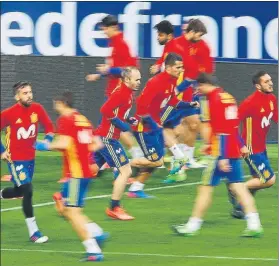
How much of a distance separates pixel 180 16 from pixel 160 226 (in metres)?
8.44

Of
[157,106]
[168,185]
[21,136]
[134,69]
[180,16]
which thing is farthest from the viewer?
[180,16]

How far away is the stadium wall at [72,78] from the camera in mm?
22578

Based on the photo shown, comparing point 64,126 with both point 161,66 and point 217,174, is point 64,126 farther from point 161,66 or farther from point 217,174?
point 161,66

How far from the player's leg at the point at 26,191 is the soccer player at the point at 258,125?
98.5 inches

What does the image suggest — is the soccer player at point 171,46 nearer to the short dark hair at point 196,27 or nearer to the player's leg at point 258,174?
the short dark hair at point 196,27

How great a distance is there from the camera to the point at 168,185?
57.8 feet

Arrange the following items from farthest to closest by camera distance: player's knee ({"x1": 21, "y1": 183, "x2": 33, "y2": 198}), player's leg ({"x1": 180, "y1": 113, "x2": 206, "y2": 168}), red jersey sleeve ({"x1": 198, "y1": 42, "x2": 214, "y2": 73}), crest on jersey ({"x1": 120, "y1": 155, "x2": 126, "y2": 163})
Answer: player's leg ({"x1": 180, "y1": 113, "x2": 206, "y2": 168}) < red jersey sleeve ({"x1": 198, "y1": 42, "x2": 214, "y2": 73}) < crest on jersey ({"x1": 120, "y1": 155, "x2": 126, "y2": 163}) < player's knee ({"x1": 21, "y1": 183, "x2": 33, "y2": 198})

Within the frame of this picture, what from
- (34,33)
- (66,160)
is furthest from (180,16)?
(66,160)

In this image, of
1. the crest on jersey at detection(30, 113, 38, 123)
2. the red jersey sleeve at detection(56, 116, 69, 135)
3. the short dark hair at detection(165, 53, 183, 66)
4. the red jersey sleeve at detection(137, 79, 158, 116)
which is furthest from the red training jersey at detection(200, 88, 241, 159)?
the red jersey sleeve at detection(137, 79, 158, 116)

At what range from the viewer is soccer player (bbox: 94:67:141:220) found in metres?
14.6

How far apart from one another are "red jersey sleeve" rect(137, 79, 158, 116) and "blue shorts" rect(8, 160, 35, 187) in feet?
8.05

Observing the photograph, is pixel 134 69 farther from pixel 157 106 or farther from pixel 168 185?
pixel 168 185

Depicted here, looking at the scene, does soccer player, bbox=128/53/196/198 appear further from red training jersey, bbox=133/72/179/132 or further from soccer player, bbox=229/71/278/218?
soccer player, bbox=229/71/278/218

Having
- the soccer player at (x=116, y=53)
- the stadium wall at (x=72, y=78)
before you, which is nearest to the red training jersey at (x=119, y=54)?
the soccer player at (x=116, y=53)
